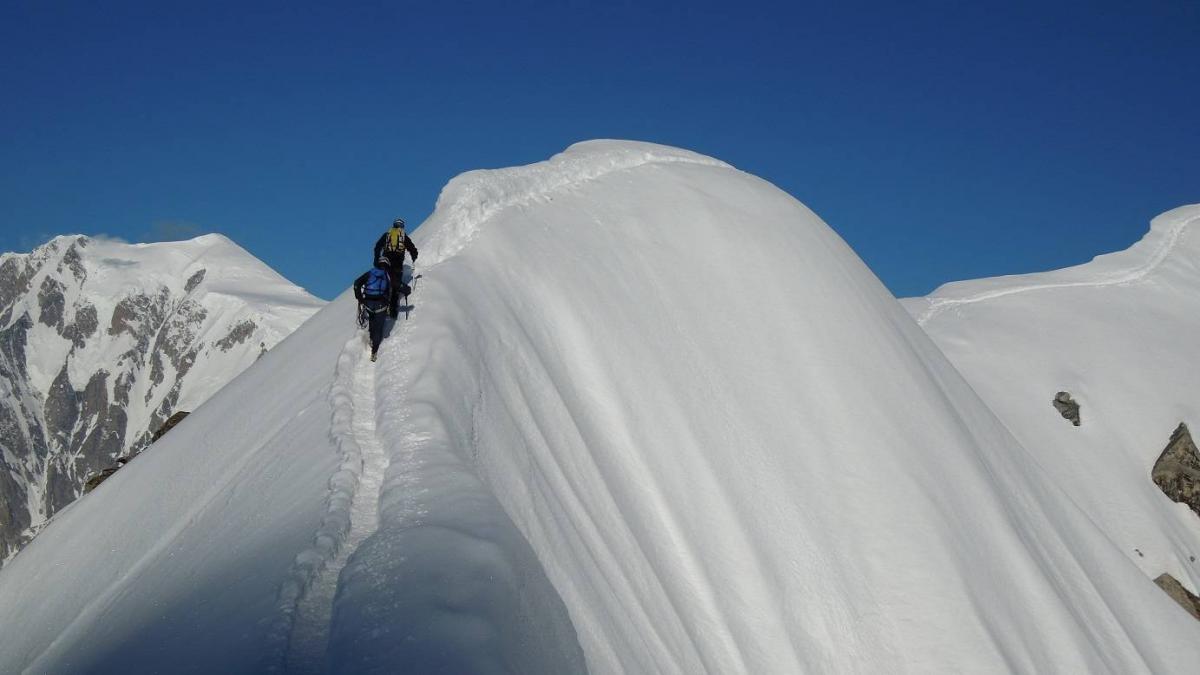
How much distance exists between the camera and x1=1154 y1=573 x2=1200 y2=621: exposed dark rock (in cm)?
2856

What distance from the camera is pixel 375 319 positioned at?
1447 cm

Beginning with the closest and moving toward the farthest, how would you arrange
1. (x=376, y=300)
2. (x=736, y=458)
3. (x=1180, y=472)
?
(x=376, y=300) < (x=736, y=458) < (x=1180, y=472)

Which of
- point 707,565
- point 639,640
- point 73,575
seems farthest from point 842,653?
point 73,575

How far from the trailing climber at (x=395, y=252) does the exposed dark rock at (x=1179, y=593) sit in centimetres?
2775

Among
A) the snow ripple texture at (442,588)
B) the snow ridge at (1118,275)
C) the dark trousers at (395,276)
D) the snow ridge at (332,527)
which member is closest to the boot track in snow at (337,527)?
the snow ridge at (332,527)

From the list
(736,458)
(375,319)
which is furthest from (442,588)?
(736,458)

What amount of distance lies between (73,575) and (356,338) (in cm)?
613

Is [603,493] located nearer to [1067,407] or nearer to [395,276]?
[395,276]

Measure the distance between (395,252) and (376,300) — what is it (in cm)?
132

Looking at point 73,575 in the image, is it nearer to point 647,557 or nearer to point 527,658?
point 647,557

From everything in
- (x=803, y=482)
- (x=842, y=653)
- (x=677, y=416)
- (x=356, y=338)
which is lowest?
(x=842, y=653)

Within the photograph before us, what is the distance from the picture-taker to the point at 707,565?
15766 mm

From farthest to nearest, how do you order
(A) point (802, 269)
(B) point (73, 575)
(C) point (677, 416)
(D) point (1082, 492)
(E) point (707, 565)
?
(D) point (1082, 492)
(A) point (802, 269)
(C) point (677, 416)
(E) point (707, 565)
(B) point (73, 575)

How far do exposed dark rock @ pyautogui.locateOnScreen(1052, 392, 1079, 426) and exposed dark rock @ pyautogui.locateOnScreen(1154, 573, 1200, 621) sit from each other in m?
8.21
